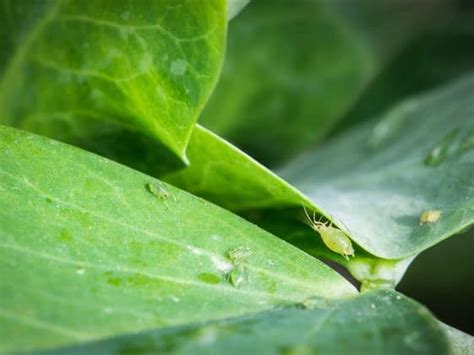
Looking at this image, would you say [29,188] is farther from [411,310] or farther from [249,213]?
[411,310]

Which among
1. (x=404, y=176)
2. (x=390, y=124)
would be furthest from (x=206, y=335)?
(x=390, y=124)

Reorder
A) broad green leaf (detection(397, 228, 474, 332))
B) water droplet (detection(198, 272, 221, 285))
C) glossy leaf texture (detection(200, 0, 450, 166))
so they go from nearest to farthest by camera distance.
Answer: water droplet (detection(198, 272, 221, 285)) < broad green leaf (detection(397, 228, 474, 332)) < glossy leaf texture (detection(200, 0, 450, 166))

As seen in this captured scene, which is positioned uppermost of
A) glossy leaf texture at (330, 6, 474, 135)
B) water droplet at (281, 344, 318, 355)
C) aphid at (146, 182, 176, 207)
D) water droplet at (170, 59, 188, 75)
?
glossy leaf texture at (330, 6, 474, 135)

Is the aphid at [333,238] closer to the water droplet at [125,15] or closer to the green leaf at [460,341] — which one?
the green leaf at [460,341]

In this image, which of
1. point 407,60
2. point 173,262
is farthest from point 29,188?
point 407,60

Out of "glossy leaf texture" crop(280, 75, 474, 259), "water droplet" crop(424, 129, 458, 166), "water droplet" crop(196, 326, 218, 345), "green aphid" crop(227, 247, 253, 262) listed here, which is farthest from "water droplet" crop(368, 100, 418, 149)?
"water droplet" crop(196, 326, 218, 345)

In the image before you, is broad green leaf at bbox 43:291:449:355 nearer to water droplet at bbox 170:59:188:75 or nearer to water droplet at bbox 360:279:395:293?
water droplet at bbox 360:279:395:293
